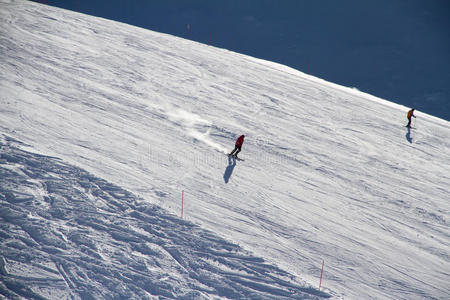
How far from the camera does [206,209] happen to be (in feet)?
38.3

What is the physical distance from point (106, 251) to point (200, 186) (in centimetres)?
382

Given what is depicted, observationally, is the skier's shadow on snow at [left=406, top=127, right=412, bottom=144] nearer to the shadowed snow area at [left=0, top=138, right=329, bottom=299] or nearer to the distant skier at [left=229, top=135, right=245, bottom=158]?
the distant skier at [left=229, top=135, right=245, bottom=158]

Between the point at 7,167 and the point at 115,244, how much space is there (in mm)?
4330

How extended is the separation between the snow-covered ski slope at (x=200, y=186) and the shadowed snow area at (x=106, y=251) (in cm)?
4

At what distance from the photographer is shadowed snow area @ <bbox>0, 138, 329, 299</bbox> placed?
361 inches

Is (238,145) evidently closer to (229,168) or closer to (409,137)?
(229,168)

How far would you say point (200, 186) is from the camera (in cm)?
1266

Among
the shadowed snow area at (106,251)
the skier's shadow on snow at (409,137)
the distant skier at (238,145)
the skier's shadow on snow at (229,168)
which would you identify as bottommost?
the shadowed snow area at (106,251)

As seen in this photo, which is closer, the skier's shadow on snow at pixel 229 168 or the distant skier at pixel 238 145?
the skier's shadow on snow at pixel 229 168

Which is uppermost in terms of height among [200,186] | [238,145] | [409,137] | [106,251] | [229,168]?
[409,137]

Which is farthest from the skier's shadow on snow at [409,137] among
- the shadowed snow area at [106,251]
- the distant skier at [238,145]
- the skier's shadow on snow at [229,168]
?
the shadowed snow area at [106,251]

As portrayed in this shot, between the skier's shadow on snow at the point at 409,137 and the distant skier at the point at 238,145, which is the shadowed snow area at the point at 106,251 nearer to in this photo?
the distant skier at the point at 238,145

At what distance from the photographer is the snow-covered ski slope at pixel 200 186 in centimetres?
982

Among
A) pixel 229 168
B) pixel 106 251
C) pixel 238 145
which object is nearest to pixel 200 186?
pixel 229 168
